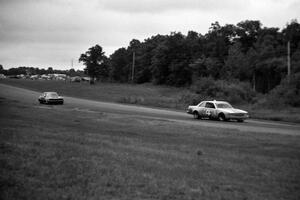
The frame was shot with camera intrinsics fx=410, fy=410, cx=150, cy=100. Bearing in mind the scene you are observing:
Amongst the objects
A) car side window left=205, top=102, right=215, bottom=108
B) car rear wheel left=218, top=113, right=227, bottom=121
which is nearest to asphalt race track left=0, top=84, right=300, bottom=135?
car rear wheel left=218, top=113, right=227, bottom=121

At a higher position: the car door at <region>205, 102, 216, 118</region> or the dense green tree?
the dense green tree

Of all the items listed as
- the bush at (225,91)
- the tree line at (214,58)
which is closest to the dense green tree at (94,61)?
the tree line at (214,58)

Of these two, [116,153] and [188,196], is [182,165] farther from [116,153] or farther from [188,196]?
[188,196]

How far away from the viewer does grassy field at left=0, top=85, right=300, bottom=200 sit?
6812 millimetres

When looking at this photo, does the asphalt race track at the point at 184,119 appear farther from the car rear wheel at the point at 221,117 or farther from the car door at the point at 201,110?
the car rear wheel at the point at 221,117

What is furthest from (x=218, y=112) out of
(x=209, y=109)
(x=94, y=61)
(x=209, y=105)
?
(x=94, y=61)

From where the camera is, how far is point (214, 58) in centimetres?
9094

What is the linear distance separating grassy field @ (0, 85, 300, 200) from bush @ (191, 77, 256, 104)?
3734cm

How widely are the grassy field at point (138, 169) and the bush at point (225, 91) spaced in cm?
3734

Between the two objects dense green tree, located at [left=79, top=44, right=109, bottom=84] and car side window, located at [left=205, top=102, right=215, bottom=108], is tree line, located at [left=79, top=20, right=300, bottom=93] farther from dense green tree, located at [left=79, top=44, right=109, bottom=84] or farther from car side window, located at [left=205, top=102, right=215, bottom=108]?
car side window, located at [left=205, top=102, right=215, bottom=108]

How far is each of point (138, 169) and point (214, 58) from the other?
8422cm

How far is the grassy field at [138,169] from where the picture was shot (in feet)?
22.4

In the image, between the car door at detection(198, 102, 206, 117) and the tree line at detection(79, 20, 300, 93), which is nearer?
the car door at detection(198, 102, 206, 117)

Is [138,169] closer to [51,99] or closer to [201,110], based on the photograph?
[201,110]
